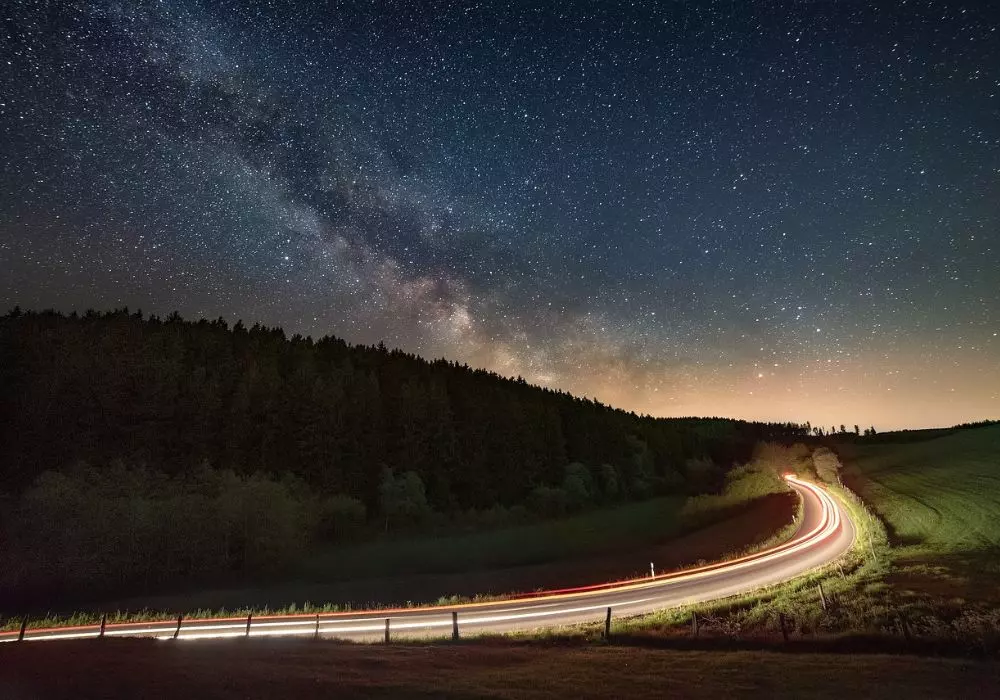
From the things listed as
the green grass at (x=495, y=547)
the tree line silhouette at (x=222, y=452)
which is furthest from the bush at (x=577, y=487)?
the green grass at (x=495, y=547)

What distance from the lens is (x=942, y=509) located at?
51.7 meters

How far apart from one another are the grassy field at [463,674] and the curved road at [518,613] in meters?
10.2

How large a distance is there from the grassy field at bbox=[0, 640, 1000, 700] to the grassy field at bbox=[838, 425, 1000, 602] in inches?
591

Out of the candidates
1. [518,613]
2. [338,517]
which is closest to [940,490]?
[518,613]

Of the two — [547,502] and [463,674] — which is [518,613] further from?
[547,502]

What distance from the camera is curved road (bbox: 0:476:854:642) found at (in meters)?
29.5

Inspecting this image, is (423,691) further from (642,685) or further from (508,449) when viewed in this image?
(508,449)

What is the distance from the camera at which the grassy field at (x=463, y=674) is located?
13.7 meters

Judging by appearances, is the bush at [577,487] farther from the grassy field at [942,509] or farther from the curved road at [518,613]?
the curved road at [518,613]

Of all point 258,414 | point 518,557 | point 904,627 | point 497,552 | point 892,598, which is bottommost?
point 904,627

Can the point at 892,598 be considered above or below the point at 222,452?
below

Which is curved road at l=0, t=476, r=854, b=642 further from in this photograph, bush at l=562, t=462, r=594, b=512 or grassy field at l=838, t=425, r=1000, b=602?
bush at l=562, t=462, r=594, b=512

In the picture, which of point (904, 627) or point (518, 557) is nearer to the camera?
point (904, 627)

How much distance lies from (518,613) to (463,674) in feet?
54.1
